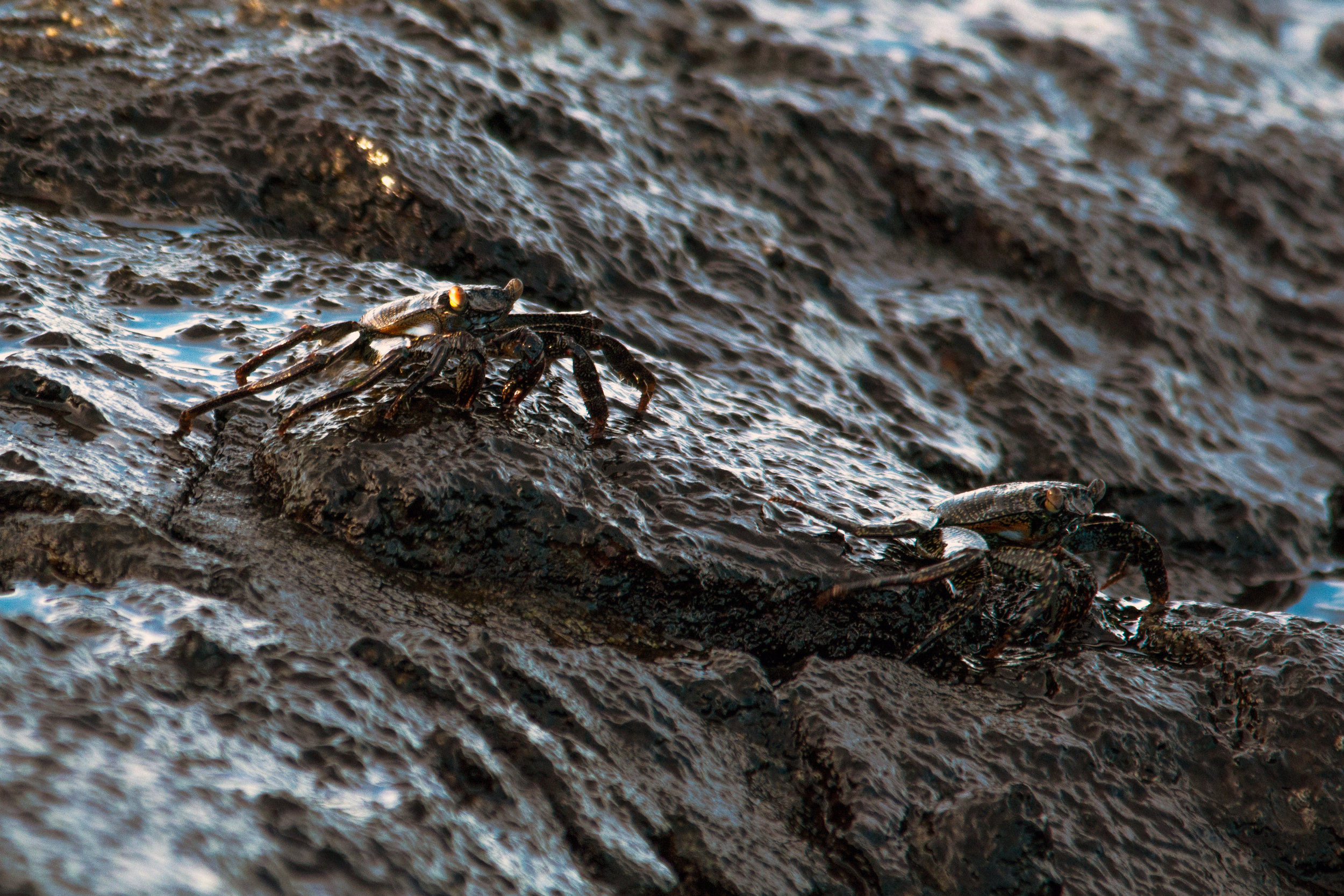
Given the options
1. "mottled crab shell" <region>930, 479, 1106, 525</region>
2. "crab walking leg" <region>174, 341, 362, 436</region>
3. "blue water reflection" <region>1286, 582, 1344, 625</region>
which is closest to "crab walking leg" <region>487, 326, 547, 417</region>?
"crab walking leg" <region>174, 341, 362, 436</region>

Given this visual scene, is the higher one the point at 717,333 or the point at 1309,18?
the point at 1309,18

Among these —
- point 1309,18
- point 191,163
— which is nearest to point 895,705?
point 191,163

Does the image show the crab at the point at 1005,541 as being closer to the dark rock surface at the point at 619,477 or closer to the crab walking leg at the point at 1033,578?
the crab walking leg at the point at 1033,578

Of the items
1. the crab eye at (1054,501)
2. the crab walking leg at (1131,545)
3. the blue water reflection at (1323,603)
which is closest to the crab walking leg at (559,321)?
the crab eye at (1054,501)

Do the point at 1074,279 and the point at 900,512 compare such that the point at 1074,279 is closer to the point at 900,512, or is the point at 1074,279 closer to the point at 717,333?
the point at 717,333

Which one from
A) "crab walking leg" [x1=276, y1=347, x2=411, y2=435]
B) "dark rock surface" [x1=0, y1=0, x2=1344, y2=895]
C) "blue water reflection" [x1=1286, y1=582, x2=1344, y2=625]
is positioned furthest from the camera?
"blue water reflection" [x1=1286, y1=582, x2=1344, y2=625]

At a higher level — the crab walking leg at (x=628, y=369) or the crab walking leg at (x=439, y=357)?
the crab walking leg at (x=439, y=357)

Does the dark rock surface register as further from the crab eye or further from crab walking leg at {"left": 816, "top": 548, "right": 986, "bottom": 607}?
the crab eye
